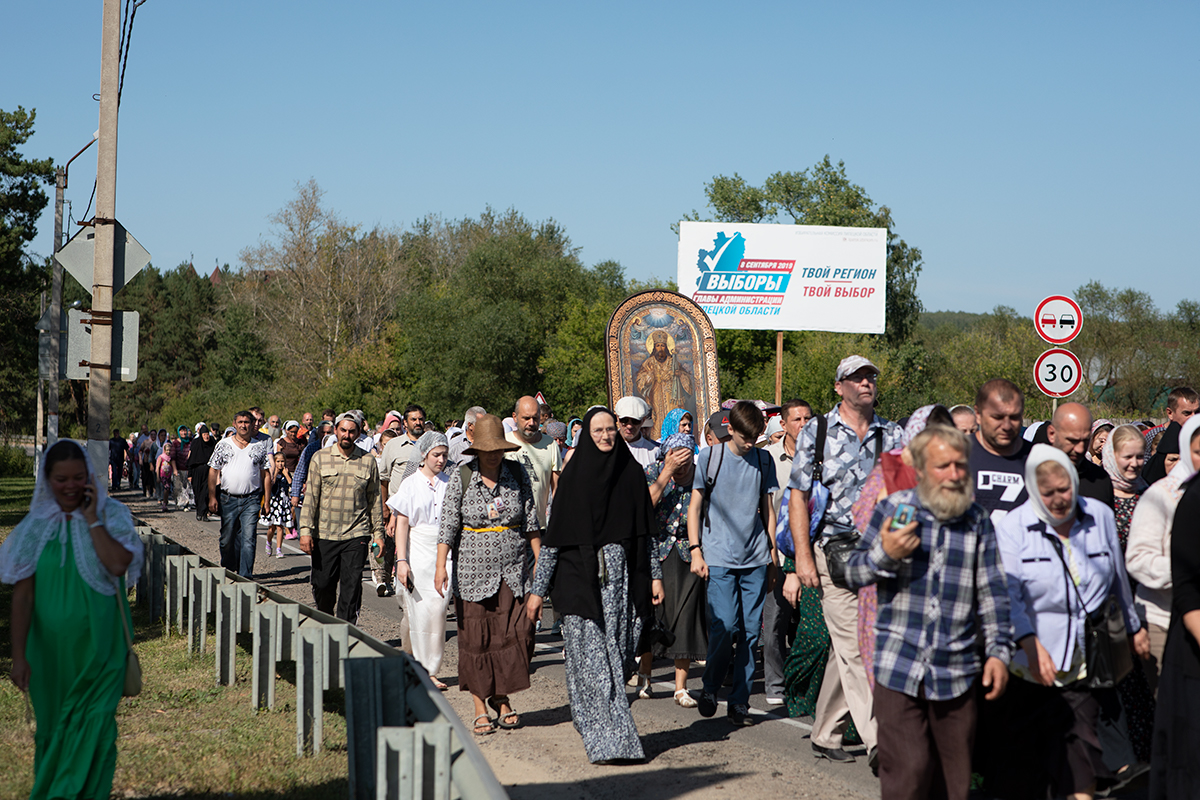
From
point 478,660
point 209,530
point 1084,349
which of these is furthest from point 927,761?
point 1084,349

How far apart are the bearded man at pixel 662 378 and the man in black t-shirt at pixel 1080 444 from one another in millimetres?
16885

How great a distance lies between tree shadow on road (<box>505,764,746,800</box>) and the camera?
6137 mm

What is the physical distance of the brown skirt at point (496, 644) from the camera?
24.6 feet

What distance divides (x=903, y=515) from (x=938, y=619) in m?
0.43

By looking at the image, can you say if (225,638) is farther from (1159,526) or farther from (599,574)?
(1159,526)

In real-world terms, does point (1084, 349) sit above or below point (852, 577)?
above

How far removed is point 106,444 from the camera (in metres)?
10.8

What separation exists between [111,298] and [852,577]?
8019mm

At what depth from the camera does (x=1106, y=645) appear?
5250 mm

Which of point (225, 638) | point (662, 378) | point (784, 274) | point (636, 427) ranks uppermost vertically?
point (784, 274)

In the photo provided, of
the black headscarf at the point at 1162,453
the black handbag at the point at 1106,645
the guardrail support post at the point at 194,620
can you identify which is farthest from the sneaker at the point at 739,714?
the guardrail support post at the point at 194,620

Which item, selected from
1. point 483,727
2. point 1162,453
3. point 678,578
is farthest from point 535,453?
point 1162,453

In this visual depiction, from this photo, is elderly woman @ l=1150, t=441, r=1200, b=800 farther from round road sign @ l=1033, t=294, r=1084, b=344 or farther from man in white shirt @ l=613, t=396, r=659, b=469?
round road sign @ l=1033, t=294, r=1084, b=344

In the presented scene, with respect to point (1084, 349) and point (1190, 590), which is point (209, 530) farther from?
point (1084, 349)
